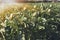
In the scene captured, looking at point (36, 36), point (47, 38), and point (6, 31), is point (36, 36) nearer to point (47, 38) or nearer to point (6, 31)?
point (47, 38)

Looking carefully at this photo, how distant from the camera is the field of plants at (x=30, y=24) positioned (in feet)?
15.5

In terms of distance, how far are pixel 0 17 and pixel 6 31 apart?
1.25ft

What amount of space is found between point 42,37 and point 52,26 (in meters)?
0.32

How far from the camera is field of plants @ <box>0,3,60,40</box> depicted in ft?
15.5

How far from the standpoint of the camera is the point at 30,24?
486 cm

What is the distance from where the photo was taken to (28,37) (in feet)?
16.0

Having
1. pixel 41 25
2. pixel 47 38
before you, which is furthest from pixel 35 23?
pixel 47 38

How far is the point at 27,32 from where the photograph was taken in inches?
190

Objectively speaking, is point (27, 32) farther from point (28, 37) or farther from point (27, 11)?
point (27, 11)

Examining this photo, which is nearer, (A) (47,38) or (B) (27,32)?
(B) (27,32)

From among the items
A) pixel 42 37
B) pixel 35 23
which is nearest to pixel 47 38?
pixel 42 37

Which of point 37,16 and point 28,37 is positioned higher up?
point 37,16

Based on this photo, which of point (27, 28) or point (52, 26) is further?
point (52, 26)

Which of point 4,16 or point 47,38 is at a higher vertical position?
point 4,16
